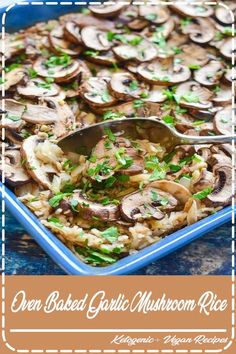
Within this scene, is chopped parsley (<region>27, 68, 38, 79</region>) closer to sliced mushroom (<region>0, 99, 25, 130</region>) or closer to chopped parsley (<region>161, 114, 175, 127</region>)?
sliced mushroom (<region>0, 99, 25, 130</region>)

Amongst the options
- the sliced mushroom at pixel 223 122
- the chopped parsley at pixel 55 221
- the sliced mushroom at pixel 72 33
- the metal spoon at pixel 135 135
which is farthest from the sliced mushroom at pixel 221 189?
the sliced mushroom at pixel 72 33

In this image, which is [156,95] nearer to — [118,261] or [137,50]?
[137,50]

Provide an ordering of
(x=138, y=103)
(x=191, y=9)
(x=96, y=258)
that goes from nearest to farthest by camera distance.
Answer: (x=96, y=258), (x=138, y=103), (x=191, y=9)

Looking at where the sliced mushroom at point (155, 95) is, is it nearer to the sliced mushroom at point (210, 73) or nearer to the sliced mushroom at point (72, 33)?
the sliced mushroom at point (210, 73)

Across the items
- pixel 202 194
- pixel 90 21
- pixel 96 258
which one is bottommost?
pixel 96 258

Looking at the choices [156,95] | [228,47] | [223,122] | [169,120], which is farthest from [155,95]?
[228,47]

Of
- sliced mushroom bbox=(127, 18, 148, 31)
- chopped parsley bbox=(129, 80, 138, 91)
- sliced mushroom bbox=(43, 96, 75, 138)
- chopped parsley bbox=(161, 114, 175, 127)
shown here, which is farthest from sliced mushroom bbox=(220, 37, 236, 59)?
sliced mushroom bbox=(43, 96, 75, 138)
